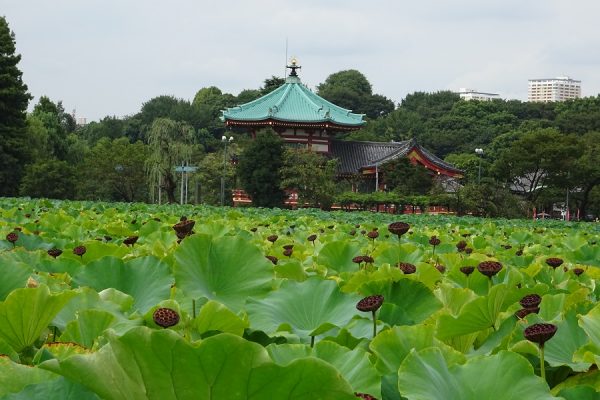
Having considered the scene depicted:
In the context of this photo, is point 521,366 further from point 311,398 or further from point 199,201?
point 199,201

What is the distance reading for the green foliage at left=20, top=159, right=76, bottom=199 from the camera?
83.3ft

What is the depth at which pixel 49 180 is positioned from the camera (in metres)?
25.9

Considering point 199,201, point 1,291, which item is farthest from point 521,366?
point 199,201

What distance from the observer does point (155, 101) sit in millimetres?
56812

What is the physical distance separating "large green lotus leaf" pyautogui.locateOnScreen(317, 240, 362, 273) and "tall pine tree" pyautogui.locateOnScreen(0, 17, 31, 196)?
25.6m

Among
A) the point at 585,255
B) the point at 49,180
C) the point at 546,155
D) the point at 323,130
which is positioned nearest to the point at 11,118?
the point at 49,180

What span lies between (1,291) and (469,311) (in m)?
0.68

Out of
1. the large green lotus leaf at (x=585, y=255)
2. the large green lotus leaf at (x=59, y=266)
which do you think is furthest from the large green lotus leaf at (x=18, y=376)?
the large green lotus leaf at (x=585, y=255)

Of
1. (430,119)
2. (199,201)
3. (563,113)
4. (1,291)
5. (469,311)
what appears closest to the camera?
(469,311)

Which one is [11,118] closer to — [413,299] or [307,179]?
[307,179]

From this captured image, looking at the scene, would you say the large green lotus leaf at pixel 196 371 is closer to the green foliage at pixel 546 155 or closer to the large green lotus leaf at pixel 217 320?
the large green lotus leaf at pixel 217 320

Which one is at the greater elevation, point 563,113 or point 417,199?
point 563,113

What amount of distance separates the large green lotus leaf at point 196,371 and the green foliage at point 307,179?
2315 centimetres

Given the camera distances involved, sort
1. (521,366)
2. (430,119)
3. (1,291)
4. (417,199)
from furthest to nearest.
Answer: (430,119)
(417,199)
(1,291)
(521,366)
